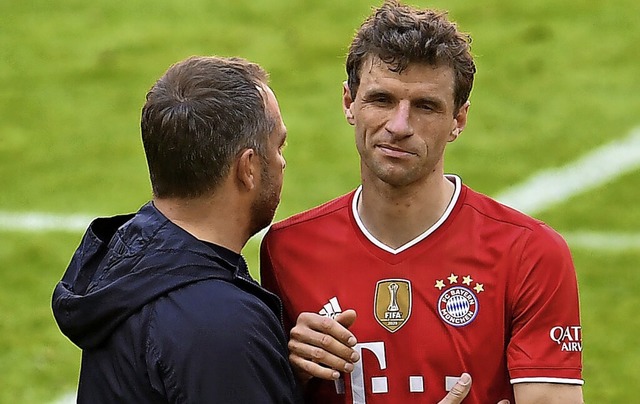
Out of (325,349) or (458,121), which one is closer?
(325,349)

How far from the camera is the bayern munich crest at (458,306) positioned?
334 centimetres

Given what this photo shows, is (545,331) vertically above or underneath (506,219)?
underneath

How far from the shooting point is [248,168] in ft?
10.4

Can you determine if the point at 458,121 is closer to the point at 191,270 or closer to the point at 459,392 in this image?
the point at 459,392

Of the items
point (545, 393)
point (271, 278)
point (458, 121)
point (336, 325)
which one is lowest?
point (545, 393)

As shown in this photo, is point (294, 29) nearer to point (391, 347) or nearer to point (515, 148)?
point (515, 148)

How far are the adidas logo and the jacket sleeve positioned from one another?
46 centimetres

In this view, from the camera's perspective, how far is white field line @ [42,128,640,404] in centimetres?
775

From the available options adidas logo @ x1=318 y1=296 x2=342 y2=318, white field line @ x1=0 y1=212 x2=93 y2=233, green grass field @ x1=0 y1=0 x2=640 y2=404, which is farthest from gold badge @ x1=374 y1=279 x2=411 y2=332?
white field line @ x1=0 y1=212 x2=93 y2=233

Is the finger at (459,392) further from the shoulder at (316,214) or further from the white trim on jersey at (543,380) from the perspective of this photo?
the shoulder at (316,214)

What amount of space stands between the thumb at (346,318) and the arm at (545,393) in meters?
0.45

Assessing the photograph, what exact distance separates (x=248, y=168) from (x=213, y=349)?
1.67 feet

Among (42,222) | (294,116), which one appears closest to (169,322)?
(42,222)

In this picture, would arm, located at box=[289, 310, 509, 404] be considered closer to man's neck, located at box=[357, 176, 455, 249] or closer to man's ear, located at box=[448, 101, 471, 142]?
man's neck, located at box=[357, 176, 455, 249]
